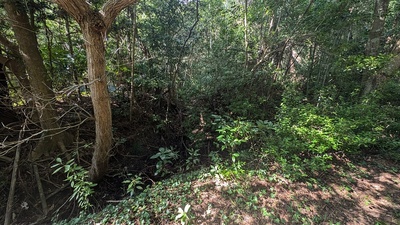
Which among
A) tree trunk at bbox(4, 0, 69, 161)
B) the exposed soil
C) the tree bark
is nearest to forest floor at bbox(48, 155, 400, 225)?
the exposed soil

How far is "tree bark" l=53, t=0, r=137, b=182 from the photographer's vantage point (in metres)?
1.78

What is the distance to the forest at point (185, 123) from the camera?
217cm

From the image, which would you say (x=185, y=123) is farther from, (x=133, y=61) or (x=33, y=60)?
(x=33, y=60)

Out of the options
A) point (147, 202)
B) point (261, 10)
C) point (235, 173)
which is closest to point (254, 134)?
point (235, 173)

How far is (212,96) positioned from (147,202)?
130 inches

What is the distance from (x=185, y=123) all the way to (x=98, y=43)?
296 centimetres

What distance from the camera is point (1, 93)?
3.50m

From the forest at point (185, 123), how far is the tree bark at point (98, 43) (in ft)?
0.05

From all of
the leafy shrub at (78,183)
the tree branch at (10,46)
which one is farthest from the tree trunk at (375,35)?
the tree branch at (10,46)

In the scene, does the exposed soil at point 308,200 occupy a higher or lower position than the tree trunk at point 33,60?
lower

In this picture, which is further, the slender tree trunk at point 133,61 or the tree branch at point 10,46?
the slender tree trunk at point 133,61

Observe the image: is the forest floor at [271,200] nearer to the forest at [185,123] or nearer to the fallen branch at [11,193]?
the forest at [185,123]

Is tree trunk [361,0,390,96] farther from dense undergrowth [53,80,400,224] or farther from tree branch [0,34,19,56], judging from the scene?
tree branch [0,34,19,56]

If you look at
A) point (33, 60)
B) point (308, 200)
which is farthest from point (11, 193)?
point (308, 200)
